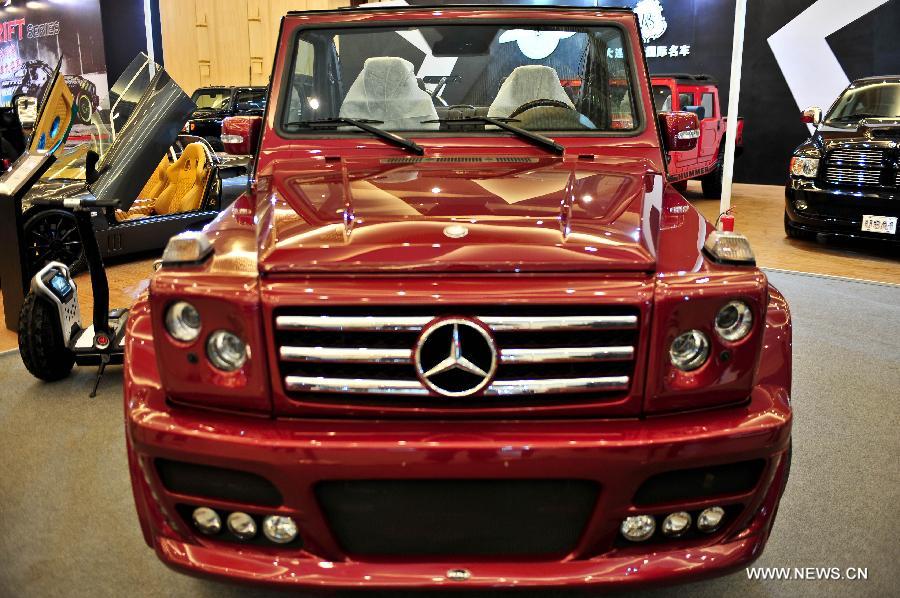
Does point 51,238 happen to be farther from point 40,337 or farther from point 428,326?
point 428,326

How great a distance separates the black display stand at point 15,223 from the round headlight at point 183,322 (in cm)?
296

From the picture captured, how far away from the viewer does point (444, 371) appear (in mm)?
1548

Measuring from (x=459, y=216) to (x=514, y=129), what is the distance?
77cm

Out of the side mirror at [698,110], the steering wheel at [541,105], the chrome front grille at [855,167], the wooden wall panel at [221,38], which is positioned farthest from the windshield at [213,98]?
the steering wheel at [541,105]

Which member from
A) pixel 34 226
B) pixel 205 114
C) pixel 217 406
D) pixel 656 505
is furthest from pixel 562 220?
pixel 205 114

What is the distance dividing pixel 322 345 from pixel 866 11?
1092 cm

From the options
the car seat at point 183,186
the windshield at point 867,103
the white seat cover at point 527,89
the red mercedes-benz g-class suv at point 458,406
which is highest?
the white seat cover at point 527,89

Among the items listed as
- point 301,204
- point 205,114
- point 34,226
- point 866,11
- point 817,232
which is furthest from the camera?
point 205,114

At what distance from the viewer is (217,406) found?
5.33ft

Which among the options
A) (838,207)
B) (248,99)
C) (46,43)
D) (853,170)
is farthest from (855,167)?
(46,43)

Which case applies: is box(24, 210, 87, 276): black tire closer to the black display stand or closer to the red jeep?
the black display stand

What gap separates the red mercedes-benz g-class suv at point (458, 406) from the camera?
154cm

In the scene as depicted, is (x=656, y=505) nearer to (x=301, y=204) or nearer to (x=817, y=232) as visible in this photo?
(x=301, y=204)

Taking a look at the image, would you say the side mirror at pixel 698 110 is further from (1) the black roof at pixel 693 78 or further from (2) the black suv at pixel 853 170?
(2) the black suv at pixel 853 170
